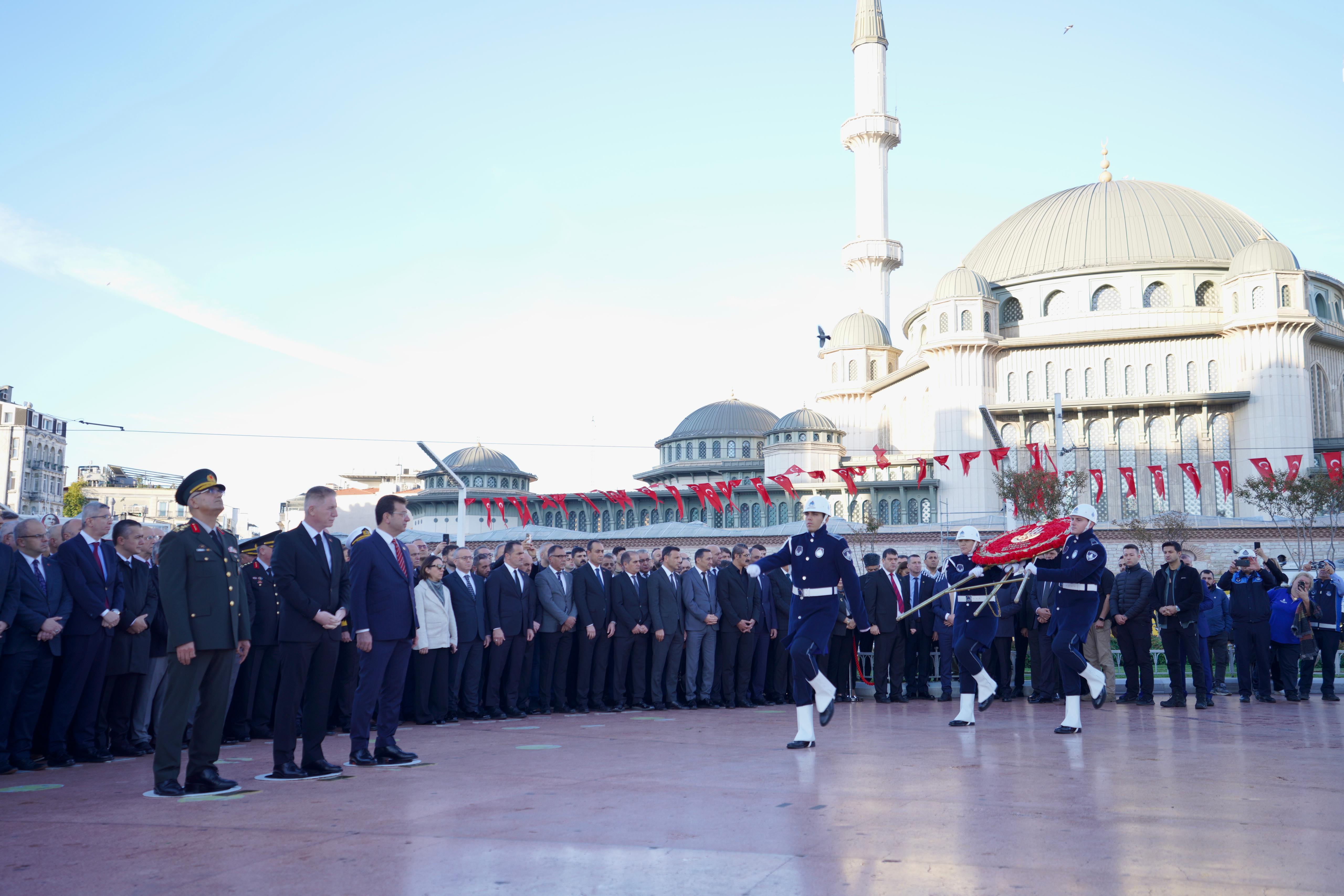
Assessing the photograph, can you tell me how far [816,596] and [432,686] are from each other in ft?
15.2

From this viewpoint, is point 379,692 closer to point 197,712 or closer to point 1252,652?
point 197,712

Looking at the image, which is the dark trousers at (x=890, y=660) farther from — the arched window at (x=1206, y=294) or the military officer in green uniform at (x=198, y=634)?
the arched window at (x=1206, y=294)

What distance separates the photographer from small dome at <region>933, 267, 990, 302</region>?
5325 centimetres

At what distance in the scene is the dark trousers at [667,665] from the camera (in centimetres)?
1295

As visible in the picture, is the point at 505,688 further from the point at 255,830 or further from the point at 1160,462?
the point at 1160,462

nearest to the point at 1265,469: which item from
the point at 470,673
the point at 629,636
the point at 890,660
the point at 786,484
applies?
the point at 786,484

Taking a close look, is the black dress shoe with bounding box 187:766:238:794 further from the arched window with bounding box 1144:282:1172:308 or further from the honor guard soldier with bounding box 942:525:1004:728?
the arched window with bounding box 1144:282:1172:308

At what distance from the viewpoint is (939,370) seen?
175 ft

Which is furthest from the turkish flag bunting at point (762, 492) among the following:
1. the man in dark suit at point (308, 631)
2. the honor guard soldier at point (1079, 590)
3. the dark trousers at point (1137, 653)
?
the man in dark suit at point (308, 631)

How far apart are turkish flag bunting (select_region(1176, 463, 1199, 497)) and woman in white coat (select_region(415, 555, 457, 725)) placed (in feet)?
146

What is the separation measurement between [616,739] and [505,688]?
328 centimetres

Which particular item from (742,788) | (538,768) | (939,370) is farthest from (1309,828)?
(939,370)

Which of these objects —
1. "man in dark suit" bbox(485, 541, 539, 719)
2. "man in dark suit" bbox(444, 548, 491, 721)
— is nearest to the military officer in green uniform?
"man in dark suit" bbox(444, 548, 491, 721)

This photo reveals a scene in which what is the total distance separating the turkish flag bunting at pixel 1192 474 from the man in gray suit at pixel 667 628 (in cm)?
4129
